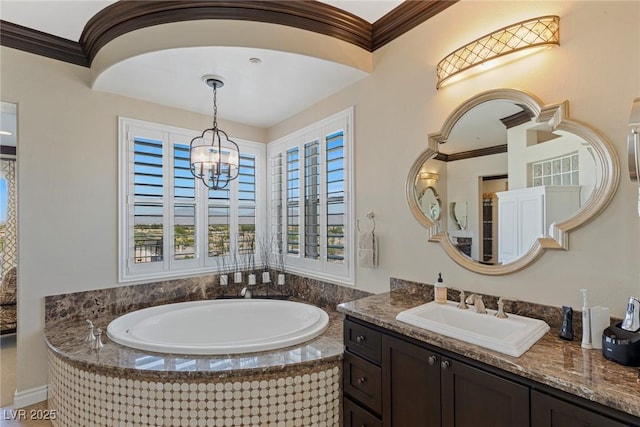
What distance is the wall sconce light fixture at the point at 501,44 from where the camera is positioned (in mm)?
1653

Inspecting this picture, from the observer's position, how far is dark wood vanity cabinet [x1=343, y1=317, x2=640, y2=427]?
46.3 inches

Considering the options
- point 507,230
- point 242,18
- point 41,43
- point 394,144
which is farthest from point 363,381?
point 41,43

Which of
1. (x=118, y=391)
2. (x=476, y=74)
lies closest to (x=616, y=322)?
(x=476, y=74)

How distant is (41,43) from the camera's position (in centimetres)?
272

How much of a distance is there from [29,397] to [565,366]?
3734 millimetres

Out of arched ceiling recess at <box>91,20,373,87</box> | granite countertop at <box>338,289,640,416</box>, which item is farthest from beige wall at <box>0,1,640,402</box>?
arched ceiling recess at <box>91,20,373,87</box>

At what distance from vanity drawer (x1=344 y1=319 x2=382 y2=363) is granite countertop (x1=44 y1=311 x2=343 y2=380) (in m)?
0.15

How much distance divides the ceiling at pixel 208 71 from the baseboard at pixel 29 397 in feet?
8.66

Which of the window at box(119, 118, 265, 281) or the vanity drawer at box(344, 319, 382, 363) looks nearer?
the vanity drawer at box(344, 319, 382, 363)

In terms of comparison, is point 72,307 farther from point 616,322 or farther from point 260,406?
point 616,322

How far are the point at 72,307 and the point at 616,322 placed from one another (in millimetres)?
3790

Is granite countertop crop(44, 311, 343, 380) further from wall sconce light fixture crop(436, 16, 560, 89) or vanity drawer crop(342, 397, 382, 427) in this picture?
wall sconce light fixture crop(436, 16, 560, 89)

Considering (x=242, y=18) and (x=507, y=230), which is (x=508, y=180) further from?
(x=242, y=18)

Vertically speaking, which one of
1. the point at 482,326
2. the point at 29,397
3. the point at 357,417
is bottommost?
the point at 29,397
